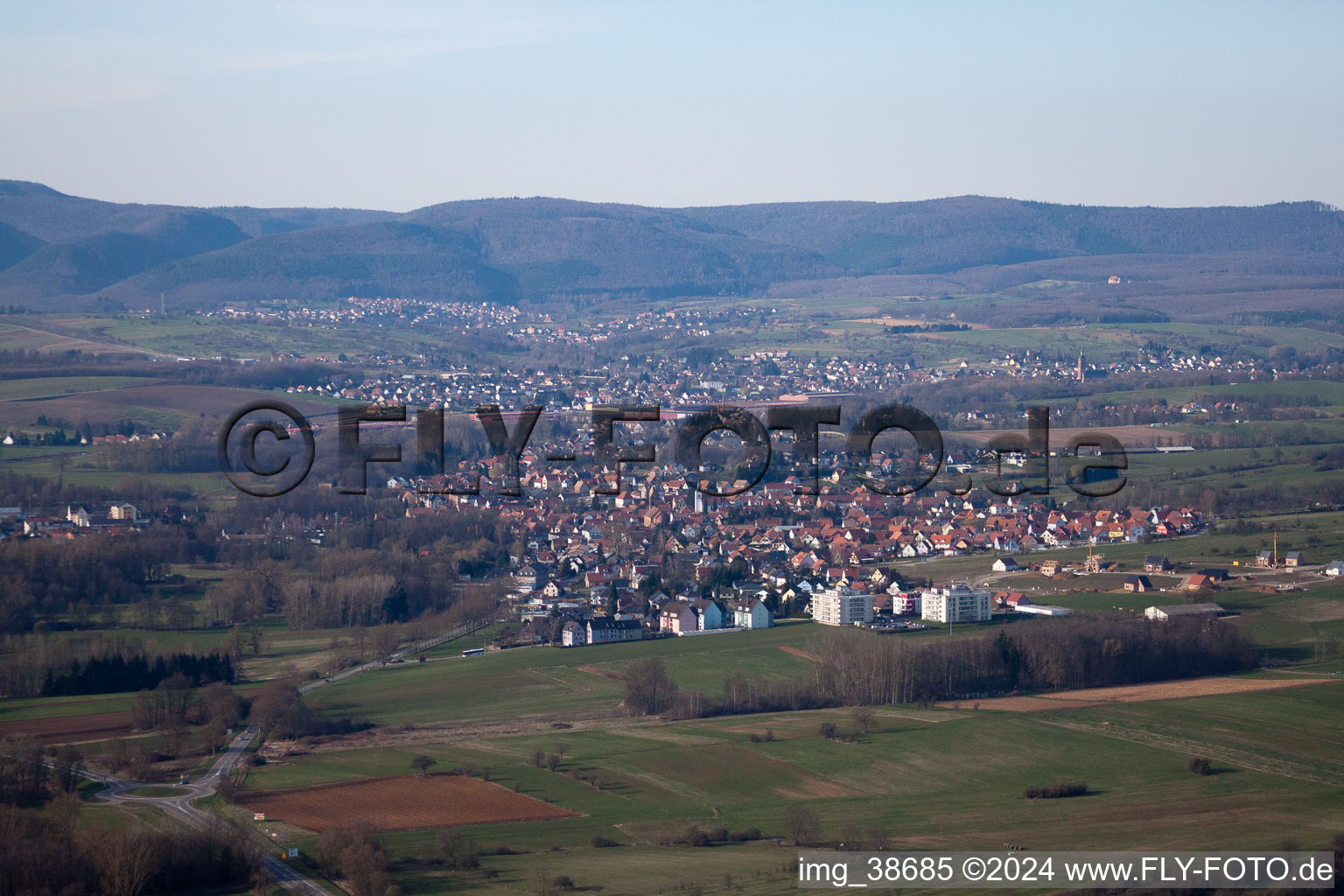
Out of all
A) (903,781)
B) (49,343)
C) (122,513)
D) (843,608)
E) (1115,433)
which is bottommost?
(903,781)

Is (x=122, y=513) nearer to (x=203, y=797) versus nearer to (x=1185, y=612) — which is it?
(x=203, y=797)

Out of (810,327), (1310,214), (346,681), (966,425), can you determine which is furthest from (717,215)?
(346,681)

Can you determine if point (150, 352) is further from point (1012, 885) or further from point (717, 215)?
point (717, 215)

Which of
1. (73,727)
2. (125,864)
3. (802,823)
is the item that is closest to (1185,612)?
(802,823)

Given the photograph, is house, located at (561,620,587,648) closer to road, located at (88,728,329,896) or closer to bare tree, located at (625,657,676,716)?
bare tree, located at (625,657,676,716)

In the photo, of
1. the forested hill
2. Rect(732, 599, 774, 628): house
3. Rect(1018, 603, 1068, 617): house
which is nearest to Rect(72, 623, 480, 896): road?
Rect(732, 599, 774, 628): house

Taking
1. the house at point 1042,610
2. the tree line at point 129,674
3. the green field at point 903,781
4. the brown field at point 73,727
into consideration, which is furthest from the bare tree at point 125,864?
the house at point 1042,610
